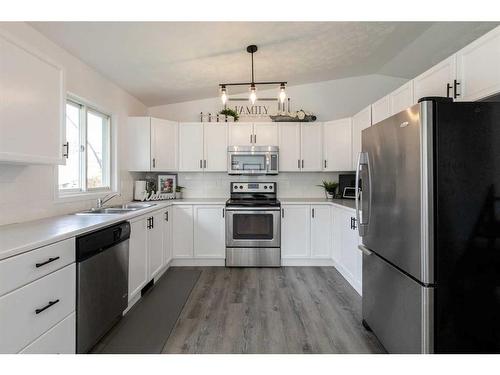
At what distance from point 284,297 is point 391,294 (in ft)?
3.89

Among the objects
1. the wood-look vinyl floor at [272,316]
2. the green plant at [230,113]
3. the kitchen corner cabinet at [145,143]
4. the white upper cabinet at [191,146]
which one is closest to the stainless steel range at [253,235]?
the wood-look vinyl floor at [272,316]

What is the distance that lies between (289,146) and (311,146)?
33 centimetres

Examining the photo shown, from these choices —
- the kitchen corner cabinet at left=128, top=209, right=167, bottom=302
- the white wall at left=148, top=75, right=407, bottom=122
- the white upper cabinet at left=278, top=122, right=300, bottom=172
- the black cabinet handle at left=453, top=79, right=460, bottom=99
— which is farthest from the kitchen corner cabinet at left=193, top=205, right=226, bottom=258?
the black cabinet handle at left=453, top=79, right=460, bottom=99

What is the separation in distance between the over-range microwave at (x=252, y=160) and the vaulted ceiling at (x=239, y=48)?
958mm

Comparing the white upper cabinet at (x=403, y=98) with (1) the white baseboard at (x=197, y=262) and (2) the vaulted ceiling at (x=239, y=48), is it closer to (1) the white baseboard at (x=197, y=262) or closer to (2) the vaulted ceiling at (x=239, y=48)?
(2) the vaulted ceiling at (x=239, y=48)

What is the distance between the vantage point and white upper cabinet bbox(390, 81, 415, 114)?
2.20 meters

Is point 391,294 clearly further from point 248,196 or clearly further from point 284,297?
point 248,196

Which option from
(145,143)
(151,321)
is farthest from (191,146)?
(151,321)

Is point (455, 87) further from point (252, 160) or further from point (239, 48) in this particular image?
point (252, 160)

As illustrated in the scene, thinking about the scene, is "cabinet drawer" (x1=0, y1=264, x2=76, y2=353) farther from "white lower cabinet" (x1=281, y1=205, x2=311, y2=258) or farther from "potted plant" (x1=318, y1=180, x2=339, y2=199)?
"potted plant" (x1=318, y1=180, x2=339, y2=199)

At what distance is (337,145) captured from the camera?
3686 millimetres

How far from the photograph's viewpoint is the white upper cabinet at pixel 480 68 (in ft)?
4.79

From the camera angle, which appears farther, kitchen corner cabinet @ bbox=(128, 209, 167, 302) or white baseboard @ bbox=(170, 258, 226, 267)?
white baseboard @ bbox=(170, 258, 226, 267)

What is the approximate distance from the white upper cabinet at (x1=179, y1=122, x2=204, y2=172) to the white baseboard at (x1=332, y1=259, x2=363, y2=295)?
2.34 meters
